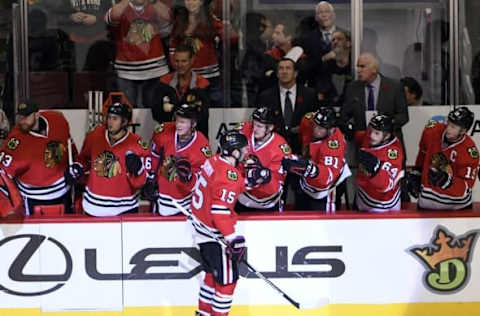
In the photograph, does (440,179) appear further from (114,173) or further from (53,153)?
(53,153)

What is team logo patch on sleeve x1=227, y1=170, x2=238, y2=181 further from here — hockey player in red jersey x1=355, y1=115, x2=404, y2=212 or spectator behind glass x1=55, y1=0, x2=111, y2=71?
spectator behind glass x1=55, y1=0, x2=111, y2=71

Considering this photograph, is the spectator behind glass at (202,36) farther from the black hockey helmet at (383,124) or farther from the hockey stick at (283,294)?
the hockey stick at (283,294)

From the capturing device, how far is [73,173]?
23.9 ft

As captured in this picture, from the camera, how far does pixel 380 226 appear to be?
6914 mm

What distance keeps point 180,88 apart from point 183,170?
5.32 ft

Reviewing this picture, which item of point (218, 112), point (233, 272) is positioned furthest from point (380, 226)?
point (218, 112)

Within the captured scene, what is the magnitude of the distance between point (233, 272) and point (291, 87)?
86.0 inches

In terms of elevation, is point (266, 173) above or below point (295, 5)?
below

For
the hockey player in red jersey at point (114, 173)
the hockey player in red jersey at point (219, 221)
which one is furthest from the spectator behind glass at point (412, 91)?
the hockey player in red jersey at point (219, 221)

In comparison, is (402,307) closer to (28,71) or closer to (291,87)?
(291,87)

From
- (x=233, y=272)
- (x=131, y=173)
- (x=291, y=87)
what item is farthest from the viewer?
(x=291, y=87)

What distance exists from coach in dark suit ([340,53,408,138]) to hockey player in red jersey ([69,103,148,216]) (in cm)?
188

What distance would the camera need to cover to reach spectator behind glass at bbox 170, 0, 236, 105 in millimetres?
8820

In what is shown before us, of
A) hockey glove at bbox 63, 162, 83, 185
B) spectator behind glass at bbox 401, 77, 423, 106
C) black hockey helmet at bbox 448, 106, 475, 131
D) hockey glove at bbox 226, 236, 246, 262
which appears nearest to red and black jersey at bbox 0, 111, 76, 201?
hockey glove at bbox 63, 162, 83, 185
